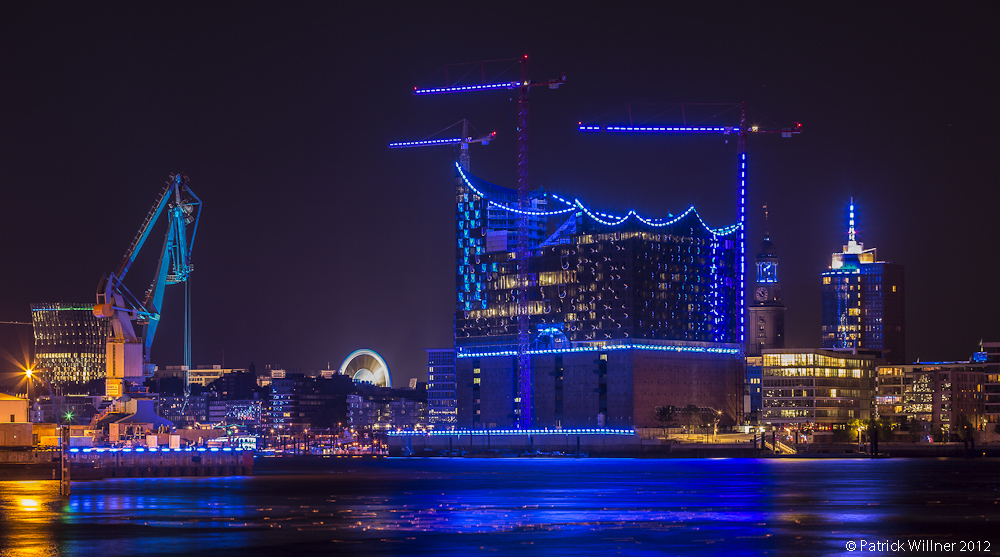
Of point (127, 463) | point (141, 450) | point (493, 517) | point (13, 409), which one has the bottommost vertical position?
point (127, 463)

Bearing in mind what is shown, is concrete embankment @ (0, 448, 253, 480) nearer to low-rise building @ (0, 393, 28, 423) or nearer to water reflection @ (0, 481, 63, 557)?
low-rise building @ (0, 393, 28, 423)

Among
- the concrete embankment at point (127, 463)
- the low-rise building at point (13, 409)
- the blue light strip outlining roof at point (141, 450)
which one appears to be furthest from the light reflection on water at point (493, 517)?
the low-rise building at point (13, 409)

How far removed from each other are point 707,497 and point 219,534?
35301 mm

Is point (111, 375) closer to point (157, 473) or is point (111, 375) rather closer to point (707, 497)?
point (157, 473)

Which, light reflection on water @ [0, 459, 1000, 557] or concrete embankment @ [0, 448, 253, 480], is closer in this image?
light reflection on water @ [0, 459, 1000, 557]

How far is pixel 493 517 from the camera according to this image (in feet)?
214

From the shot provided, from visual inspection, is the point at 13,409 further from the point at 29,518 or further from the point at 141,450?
the point at 29,518

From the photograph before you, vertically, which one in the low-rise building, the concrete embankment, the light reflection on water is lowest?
the concrete embankment

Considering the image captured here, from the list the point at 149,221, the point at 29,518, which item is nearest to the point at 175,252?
the point at 149,221

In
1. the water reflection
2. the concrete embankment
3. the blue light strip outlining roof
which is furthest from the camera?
the blue light strip outlining roof

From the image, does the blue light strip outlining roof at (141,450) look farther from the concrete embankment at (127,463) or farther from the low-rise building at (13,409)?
the low-rise building at (13,409)

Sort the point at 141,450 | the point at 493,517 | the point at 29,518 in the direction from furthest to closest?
the point at 141,450, the point at 493,517, the point at 29,518

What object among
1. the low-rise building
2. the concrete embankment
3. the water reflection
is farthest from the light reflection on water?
the low-rise building

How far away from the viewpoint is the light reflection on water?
5156cm
